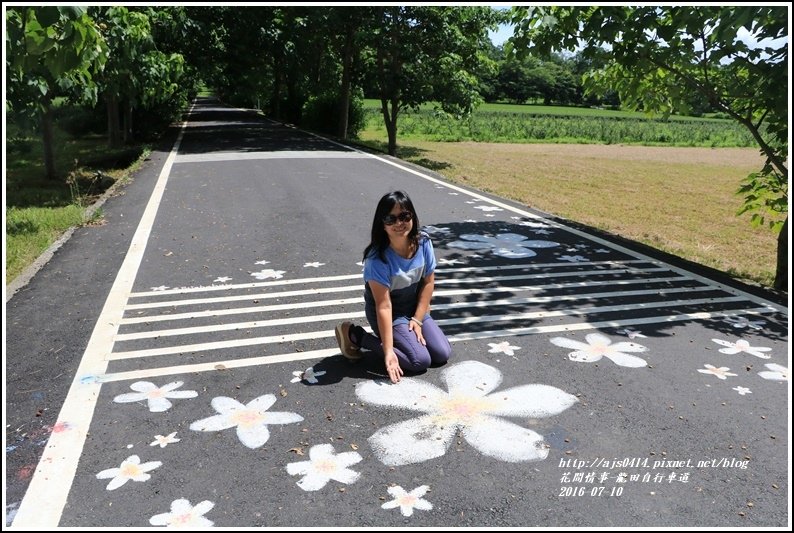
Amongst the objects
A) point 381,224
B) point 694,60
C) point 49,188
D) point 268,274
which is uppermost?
point 694,60

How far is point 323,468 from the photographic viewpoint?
10.8ft

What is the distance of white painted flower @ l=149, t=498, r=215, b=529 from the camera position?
9.38ft

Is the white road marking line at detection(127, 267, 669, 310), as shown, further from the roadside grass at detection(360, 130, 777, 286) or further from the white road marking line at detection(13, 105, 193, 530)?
the roadside grass at detection(360, 130, 777, 286)

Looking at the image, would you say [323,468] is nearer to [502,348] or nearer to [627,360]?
[502,348]

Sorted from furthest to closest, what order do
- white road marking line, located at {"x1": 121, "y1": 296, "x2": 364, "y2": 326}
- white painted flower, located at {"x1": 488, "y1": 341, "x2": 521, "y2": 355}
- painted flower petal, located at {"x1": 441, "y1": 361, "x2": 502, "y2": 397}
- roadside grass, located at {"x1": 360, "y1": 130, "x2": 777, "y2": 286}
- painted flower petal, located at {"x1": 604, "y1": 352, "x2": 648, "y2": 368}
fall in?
roadside grass, located at {"x1": 360, "y1": 130, "x2": 777, "y2": 286} < white road marking line, located at {"x1": 121, "y1": 296, "x2": 364, "y2": 326} < white painted flower, located at {"x1": 488, "y1": 341, "x2": 521, "y2": 355} < painted flower petal, located at {"x1": 604, "y1": 352, "x2": 648, "y2": 368} < painted flower petal, located at {"x1": 441, "y1": 361, "x2": 502, "y2": 397}

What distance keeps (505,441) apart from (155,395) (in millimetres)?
2278

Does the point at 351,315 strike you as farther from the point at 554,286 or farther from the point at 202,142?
the point at 202,142

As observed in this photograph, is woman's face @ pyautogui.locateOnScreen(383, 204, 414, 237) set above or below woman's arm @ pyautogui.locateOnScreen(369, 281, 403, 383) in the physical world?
above

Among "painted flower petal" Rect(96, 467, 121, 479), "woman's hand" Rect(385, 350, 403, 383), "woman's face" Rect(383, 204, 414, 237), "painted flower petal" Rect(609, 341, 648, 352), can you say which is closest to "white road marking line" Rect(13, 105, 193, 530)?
"painted flower petal" Rect(96, 467, 121, 479)

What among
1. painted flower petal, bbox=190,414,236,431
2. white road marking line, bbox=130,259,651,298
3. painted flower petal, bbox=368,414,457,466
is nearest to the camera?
painted flower petal, bbox=368,414,457,466

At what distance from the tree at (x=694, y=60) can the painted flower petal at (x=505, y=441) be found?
4567mm

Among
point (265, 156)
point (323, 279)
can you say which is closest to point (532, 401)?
point (323, 279)

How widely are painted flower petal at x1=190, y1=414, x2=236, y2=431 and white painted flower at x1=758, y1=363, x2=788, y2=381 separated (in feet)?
12.3

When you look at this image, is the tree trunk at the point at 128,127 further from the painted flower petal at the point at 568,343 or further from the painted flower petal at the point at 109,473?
the painted flower petal at the point at 109,473
